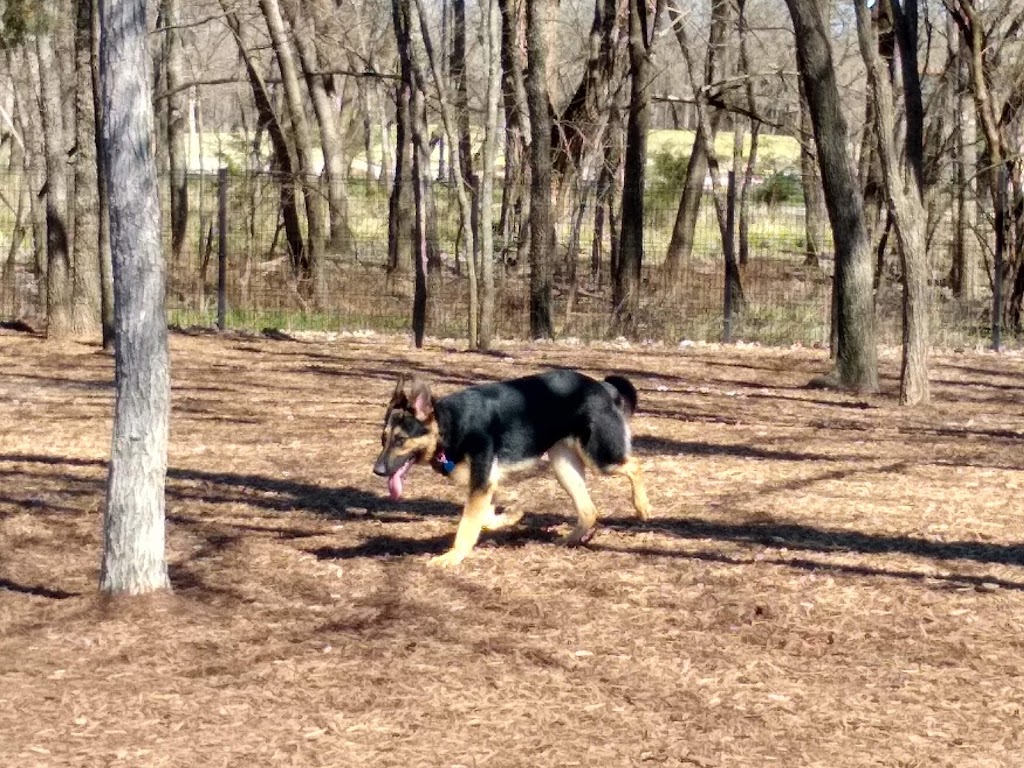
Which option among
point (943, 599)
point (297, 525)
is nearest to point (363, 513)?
point (297, 525)

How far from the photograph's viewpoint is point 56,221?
17312 millimetres

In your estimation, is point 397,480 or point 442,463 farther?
point 442,463

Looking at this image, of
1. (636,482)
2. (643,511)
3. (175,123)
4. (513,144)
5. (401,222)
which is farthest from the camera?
(175,123)

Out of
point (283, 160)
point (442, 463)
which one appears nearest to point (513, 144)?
point (283, 160)

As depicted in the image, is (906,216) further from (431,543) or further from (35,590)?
(35,590)

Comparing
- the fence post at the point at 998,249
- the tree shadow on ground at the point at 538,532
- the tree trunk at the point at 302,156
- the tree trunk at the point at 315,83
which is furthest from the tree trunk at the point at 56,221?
the fence post at the point at 998,249

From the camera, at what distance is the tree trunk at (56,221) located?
17.2 m

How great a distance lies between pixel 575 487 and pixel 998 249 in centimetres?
1352

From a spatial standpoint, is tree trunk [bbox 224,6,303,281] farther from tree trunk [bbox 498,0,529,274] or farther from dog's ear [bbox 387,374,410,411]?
dog's ear [bbox 387,374,410,411]

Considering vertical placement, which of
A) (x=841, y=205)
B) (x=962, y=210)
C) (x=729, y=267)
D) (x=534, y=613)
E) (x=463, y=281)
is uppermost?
(x=962, y=210)

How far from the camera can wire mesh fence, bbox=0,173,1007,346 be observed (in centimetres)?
2036

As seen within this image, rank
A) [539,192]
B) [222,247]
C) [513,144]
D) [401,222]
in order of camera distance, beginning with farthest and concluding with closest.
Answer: [513,144], [401,222], [222,247], [539,192]

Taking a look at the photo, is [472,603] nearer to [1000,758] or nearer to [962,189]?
[1000,758]

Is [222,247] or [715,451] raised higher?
[222,247]
